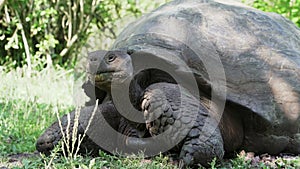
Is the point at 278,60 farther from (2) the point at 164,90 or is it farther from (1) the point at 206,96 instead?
(2) the point at 164,90

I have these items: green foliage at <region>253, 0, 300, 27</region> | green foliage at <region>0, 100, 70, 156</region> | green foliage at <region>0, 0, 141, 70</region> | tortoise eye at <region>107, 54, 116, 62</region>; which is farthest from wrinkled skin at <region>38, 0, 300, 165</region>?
green foliage at <region>0, 0, 141, 70</region>

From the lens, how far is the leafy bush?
296 inches

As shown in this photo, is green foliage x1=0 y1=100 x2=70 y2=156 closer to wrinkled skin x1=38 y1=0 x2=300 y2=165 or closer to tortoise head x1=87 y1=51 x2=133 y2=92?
wrinkled skin x1=38 y1=0 x2=300 y2=165

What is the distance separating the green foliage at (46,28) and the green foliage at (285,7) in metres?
2.66

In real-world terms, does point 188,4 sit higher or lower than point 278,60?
higher

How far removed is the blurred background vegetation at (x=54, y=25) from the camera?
8367 millimetres

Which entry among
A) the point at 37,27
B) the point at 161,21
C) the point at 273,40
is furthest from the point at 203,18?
the point at 37,27

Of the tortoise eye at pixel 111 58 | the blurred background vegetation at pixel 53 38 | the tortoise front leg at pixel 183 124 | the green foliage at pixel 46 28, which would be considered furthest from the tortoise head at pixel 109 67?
the green foliage at pixel 46 28

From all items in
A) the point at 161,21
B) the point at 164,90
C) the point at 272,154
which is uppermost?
the point at 161,21

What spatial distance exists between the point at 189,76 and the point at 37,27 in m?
5.82

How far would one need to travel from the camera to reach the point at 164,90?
3.07 metres

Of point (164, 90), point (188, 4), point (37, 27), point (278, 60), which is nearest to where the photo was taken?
point (164, 90)

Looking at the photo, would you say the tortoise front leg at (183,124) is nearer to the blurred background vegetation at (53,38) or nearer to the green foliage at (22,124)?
the green foliage at (22,124)

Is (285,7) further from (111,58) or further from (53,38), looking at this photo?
(111,58)
